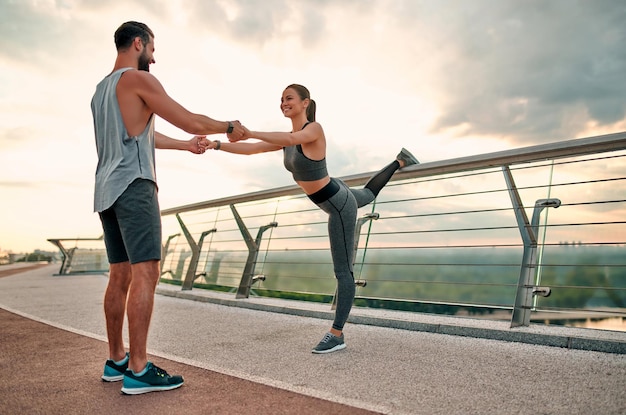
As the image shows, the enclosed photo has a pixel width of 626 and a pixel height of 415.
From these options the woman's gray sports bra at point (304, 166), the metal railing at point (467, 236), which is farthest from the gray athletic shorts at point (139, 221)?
the metal railing at point (467, 236)

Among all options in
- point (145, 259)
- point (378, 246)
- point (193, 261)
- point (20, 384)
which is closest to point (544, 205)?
point (378, 246)

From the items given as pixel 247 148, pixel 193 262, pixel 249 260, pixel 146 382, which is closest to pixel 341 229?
pixel 247 148

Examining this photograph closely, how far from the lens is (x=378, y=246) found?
14.2ft

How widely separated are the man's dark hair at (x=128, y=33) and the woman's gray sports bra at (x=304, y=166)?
1.15m

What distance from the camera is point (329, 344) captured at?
9.43ft

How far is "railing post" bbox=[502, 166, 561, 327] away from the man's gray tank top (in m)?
2.52

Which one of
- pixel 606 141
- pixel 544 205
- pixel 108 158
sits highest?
pixel 606 141

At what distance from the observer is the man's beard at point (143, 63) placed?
2.44 m

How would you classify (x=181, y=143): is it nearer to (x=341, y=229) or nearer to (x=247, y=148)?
(x=247, y=148)

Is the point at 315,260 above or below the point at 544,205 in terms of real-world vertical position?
below

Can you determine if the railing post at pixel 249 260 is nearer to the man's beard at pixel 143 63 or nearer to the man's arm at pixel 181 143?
the man's arm at pixel 181 143

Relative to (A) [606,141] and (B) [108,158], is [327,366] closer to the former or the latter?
(B) [108,158]

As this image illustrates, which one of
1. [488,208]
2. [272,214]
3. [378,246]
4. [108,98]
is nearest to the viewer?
[108,98]

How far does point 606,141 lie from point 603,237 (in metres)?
0.64
